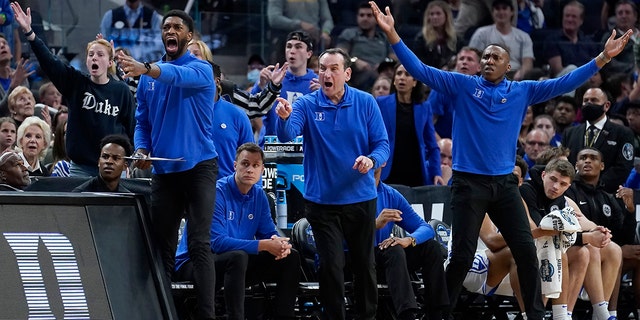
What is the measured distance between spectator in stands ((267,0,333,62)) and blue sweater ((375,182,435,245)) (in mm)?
4539

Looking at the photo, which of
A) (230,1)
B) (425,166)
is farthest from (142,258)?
(230,1)

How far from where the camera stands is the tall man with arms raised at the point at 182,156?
8.49m

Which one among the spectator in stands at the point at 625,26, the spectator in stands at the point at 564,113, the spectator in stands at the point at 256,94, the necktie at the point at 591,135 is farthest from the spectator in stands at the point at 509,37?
the spectator in stands at the point at 256,94

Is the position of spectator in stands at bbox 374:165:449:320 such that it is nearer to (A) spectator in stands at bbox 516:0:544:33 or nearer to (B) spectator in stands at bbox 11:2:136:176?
(B) spectator in stands at bbox 11:2:136:176

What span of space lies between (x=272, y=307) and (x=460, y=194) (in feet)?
5.37

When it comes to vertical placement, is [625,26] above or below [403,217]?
above

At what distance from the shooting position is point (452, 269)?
9.72 meters

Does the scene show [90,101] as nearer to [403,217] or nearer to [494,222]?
[403,217]

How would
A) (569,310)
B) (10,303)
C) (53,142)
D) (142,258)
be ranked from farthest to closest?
1. (53,142)
2. (569,310)
3. (142,258)
4. (10,303)

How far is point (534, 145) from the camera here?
528 inches

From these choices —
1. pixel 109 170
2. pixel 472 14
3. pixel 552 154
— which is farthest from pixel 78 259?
pixel 472 14

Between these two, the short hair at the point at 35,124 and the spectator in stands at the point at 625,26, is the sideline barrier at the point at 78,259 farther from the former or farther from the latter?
the spectator in stands at the point at 625,26

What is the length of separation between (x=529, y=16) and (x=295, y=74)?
6.35 m

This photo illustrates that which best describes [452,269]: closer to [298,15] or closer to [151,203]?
[151,203]
